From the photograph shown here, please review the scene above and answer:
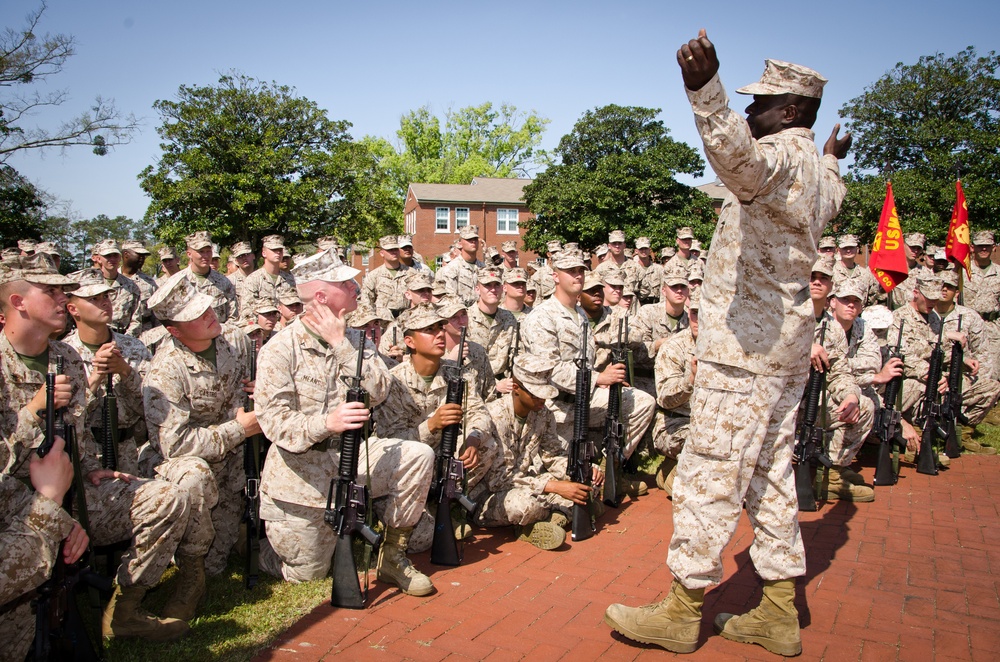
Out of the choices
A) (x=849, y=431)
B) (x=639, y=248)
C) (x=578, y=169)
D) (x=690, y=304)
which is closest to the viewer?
(x=849, y=431)

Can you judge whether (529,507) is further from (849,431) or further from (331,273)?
(849,431)

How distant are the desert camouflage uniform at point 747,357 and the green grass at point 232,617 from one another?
7.27 ft

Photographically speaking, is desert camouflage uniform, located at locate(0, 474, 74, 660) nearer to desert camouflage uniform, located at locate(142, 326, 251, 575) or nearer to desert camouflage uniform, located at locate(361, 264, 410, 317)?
desert camouflage uniform, located at locate(142, 326, 251, 575)

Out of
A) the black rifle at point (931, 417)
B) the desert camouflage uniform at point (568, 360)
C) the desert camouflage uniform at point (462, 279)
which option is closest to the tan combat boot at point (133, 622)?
the desert camouflage uniform at point (568, 360)

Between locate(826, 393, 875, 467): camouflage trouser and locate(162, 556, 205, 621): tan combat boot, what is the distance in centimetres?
533

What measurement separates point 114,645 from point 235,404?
1.61 m

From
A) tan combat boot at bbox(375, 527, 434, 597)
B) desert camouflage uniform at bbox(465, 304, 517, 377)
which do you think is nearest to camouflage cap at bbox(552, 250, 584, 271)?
desert camouflage uniform at bbox(465, 304, 517, 377)

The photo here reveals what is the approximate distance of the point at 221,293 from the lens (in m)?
9.84

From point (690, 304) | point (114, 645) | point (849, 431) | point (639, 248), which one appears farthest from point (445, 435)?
point (639, 248)

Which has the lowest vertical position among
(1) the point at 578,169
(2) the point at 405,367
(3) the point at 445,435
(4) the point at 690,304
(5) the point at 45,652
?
(5) the point at 45,652

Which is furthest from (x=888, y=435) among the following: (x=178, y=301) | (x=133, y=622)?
(x=133, y=622)

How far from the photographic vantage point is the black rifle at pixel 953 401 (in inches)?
303

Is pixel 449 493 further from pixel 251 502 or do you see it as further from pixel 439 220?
pixel 439 220

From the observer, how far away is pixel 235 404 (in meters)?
4.82
